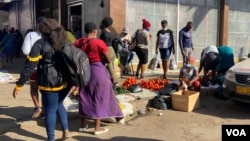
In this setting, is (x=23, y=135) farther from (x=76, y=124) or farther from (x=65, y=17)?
(x=65, y=17)

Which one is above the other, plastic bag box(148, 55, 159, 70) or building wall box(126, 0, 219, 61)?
building wall box(126, 0, 219, 61)

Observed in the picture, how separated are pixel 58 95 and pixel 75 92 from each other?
1650mm

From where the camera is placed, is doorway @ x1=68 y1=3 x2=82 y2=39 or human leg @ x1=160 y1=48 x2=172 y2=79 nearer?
human leg @ x1=160 y1=48 x2=172 y2=79

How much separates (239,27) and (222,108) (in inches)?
417

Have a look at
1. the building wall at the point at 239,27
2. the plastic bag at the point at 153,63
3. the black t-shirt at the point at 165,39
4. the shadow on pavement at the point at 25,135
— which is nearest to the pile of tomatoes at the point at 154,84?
the black t-shirt at the point at 165,39

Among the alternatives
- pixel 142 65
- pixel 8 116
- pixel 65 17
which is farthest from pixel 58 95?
pixel 65 17

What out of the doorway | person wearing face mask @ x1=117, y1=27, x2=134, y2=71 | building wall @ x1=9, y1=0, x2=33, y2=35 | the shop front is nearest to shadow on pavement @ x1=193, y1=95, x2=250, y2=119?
person wearing face mask @ x1=117, y1=27, x2=134, y2=71

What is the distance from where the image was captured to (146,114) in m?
7.17

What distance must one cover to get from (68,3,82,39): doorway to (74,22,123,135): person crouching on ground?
8.34 meters

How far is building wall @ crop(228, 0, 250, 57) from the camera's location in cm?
1670

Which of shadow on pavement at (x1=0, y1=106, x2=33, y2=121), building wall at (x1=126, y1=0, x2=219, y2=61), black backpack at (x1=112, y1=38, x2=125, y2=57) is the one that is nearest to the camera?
shadow on pavement at (x1=0, y1=106, x2=33, y2=121)

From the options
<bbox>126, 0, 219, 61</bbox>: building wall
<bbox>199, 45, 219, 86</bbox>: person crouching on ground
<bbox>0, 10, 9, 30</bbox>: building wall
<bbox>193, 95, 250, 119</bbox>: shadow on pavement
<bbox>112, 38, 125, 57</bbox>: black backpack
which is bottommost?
<bbox>193, 95, 250, 119</bbox>: shadow on pavement

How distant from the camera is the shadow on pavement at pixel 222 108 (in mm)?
7102

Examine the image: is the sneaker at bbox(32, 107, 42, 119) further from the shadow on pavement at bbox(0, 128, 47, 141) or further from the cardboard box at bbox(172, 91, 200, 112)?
the cardboard box at bbox(172, 91, 200, 112)
